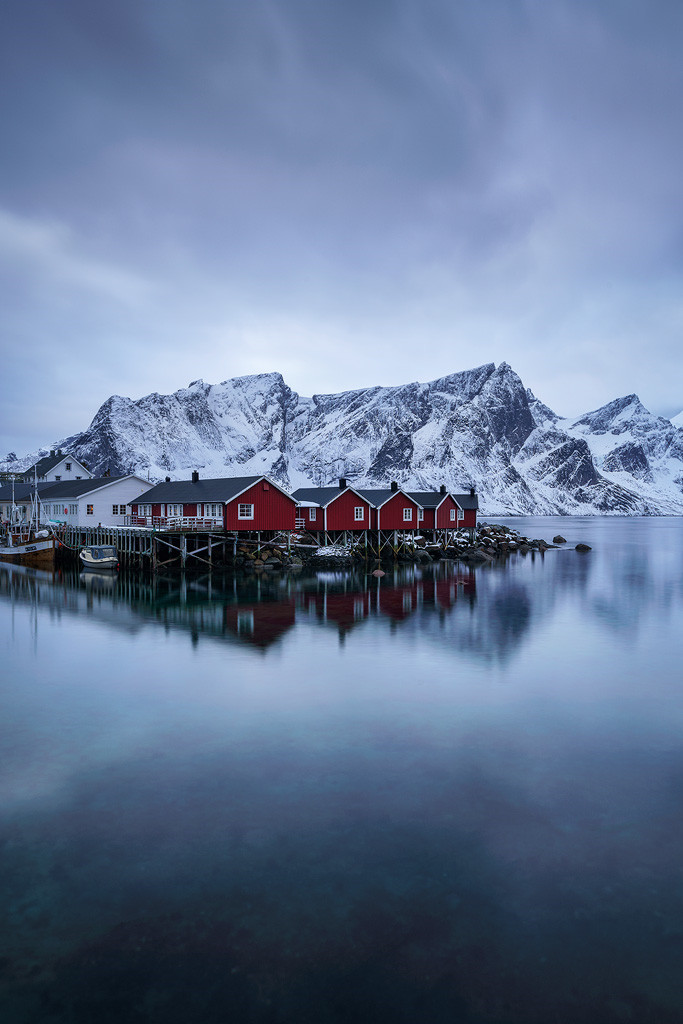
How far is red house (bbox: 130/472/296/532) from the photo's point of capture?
49.4 m

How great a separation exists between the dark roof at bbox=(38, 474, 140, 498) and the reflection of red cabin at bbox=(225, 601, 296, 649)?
31257 mm

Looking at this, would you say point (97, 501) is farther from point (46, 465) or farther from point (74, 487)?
point (46, 465)

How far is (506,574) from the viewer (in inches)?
1921

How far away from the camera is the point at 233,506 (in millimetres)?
49188

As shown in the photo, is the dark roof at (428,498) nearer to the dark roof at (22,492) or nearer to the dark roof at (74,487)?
the dark roof at (74,487)

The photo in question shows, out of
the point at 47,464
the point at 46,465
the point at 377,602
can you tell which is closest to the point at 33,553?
the point at 46,465

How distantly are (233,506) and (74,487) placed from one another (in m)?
23.6

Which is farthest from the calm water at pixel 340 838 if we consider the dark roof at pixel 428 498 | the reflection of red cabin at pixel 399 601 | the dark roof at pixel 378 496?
the dark roof at pixel 428 498

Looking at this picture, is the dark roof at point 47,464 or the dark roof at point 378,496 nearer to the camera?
the dark roof at point 378,496

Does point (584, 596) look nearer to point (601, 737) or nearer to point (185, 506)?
point (601, 737)

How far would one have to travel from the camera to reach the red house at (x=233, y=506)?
49.4 metres

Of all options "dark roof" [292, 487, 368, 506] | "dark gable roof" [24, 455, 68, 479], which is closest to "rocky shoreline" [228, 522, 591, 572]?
"dark roof" [292, 487, 368, 506]

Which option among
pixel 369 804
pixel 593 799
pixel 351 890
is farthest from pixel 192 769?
pixel 593 799

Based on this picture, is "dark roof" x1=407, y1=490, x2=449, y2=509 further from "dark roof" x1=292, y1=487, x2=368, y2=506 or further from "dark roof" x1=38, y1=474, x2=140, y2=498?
"dark roof" x1=38, y1=474, x2=140, y2=498
